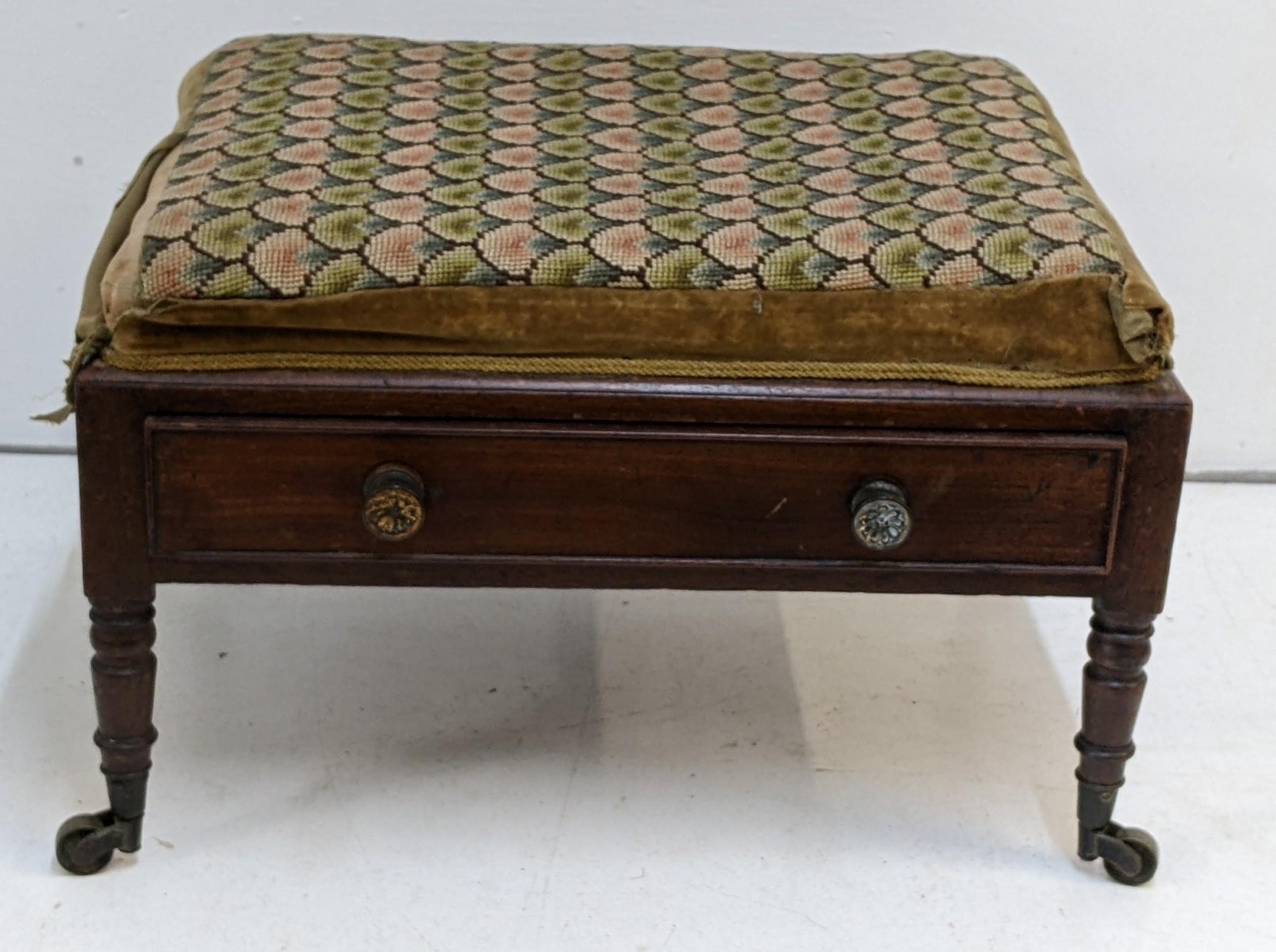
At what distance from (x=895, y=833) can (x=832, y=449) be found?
0.36 m

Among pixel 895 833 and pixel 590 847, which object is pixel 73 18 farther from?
pixel 895 833

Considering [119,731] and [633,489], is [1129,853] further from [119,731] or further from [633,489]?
[119,731]

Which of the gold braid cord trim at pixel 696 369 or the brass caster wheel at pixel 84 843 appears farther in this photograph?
the brass caster wheel at pixel 84 843

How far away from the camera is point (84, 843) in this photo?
4.73ft

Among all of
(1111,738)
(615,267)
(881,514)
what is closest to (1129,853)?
(1111,738)

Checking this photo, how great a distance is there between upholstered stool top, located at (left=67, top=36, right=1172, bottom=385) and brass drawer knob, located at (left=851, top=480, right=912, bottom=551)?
0.08 metres

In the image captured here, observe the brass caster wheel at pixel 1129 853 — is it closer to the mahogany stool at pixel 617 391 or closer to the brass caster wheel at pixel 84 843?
the mahogany stool at pixel 617 391

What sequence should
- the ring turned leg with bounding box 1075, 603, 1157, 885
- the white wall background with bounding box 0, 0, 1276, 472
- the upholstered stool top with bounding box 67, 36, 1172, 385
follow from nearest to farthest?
1. the upholstered stool top with bounding box 67, 36, 1172, 385
2. the ring turned leg with bounding box 1075, 603, 1157, 885
3. the white wall background with bounding box 0, 0, 1276, 472

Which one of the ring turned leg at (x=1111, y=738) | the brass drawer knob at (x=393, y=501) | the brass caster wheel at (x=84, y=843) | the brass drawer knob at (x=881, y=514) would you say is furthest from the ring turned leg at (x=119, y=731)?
the ring turned leg at (x=1111, y=738)

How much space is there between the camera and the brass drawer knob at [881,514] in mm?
1331

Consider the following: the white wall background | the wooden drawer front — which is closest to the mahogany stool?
the wooden drawer front

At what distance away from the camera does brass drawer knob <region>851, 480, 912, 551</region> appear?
1331mm

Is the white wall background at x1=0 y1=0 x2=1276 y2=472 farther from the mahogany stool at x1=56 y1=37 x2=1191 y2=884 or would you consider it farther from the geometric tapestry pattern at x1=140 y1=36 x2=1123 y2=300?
the mahogany stool at x1=56 y1=37 x2=1191 y2=884

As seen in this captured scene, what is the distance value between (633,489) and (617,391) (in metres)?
0.08
